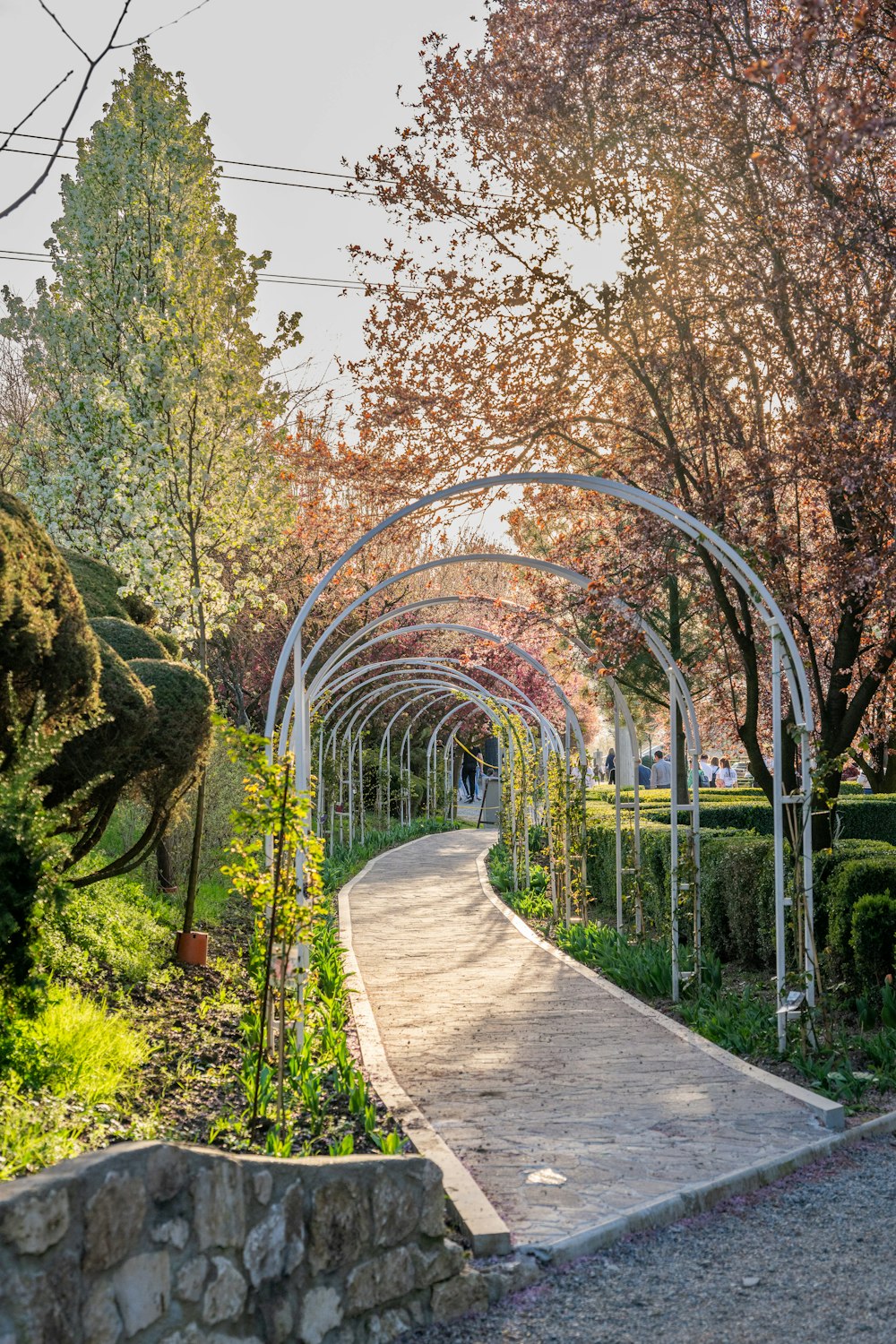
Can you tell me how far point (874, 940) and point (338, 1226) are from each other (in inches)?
169

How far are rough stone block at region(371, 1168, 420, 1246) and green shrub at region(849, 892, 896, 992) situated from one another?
3948 mm

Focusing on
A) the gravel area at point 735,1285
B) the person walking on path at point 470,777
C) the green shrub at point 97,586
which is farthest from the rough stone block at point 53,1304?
the person walking on path at point 470,777

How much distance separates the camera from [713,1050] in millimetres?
6602

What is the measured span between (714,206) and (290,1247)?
7323 millimetres

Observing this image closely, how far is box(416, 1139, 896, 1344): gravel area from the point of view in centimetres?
355

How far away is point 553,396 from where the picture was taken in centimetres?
922

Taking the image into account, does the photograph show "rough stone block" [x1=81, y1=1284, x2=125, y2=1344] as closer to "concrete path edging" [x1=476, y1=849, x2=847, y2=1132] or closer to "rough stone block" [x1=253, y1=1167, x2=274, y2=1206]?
"rough stone block" [x1=253, y1=1167, x2=274, y2=1206]

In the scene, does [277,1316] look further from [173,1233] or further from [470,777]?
[470,777]

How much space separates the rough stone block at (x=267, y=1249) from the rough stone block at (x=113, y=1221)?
40cm

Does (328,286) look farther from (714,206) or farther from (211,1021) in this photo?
(211,1021)

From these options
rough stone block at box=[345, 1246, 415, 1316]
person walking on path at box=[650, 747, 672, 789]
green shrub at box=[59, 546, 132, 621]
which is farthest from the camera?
person walking on path at box=[650, 747, 672, 789]

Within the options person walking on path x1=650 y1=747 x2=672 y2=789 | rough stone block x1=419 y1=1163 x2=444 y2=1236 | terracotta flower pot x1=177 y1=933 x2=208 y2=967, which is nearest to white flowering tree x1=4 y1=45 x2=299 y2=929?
terracotta flower pot x1=177 y1=933 x2=208 y2=967

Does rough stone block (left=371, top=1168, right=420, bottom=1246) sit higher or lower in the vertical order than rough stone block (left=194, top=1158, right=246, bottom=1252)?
lower

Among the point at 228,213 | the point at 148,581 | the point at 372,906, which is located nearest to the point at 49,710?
the point at 148,581
